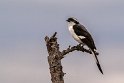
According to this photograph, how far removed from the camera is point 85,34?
1627 centimetres

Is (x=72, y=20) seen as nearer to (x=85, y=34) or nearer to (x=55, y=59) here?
(x=85, y=34)

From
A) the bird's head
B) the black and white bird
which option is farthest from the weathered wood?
the bird's head

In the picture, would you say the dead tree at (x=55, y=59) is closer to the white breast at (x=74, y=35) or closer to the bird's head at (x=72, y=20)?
the white breast at (x=74, y=35)

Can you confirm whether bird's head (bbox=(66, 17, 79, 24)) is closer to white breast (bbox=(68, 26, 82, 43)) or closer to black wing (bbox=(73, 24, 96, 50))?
white breast (bbox=(68, 26, 82, 43))

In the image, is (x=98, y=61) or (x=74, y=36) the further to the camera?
(x=74, y=36)

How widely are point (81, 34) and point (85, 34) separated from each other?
34 centimetres

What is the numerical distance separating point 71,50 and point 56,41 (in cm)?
86

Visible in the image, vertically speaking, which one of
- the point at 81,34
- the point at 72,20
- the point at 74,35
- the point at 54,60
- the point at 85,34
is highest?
the point at 72,20

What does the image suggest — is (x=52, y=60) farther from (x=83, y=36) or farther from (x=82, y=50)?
(x=83, y=36)

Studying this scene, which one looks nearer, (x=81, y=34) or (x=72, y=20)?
(x=81, y=34)

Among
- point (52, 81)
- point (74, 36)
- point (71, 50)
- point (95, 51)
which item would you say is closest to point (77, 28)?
point (74, 36)

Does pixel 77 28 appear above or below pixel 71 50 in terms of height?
above

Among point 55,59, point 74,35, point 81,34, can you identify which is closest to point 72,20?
point 74,35

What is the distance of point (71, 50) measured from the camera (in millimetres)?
13539
